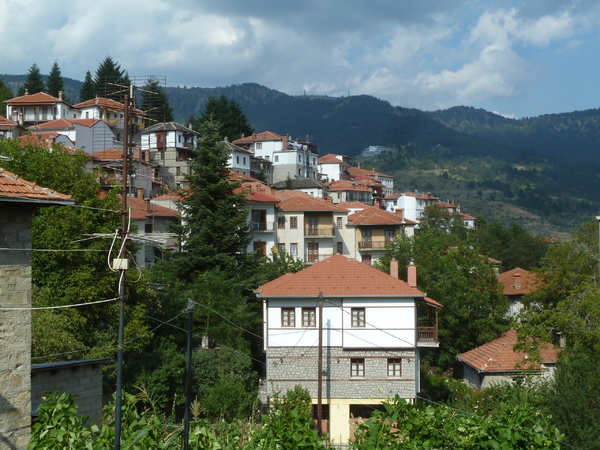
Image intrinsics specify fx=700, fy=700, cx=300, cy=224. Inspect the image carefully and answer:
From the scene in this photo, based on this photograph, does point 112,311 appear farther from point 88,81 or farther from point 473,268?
point 88,81

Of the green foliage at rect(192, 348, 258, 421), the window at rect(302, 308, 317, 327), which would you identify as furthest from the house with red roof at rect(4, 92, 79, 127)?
the window at rect(302, 308, 317, 327)

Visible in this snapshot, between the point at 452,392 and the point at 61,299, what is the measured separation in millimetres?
18620

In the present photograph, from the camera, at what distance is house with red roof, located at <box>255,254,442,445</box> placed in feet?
101

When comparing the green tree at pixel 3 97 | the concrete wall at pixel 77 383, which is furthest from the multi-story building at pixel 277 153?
the concrete wall at pixel 77 383

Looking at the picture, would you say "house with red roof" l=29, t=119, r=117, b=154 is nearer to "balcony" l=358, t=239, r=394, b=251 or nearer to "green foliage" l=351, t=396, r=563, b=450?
"balcony" l=358, t=239, r=394, b=251

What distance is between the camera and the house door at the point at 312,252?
187 feet

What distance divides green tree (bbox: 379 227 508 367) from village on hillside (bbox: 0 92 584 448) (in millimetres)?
619

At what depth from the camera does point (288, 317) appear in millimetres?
31969

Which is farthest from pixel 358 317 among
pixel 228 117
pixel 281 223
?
pixel 228 117

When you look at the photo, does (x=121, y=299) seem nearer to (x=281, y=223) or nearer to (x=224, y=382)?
(x=224, y=382)

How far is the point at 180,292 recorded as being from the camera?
36500 millimetres

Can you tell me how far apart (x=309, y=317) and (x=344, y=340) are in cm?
193

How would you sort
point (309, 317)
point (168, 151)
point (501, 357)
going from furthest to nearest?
point (168, 151) < point (501, 357) < point (309, 317)

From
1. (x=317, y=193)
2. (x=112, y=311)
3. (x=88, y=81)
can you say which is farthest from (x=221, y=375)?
(x=88, y=81)
